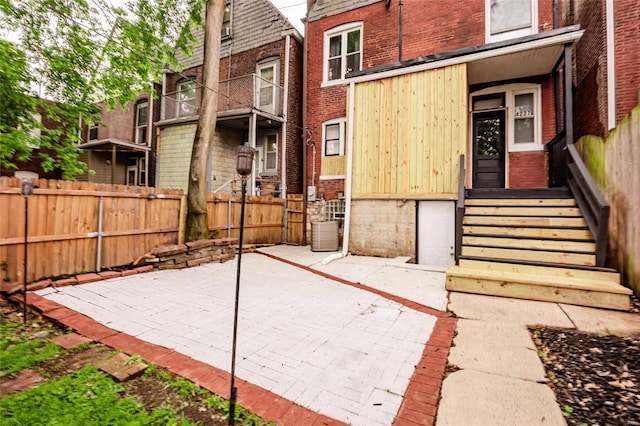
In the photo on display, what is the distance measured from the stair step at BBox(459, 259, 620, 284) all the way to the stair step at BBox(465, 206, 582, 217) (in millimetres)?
1388

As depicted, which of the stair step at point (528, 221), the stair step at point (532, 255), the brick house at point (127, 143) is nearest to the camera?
the stair step at point (532, 255)

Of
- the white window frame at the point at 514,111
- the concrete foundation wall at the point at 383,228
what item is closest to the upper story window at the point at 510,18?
the white window frame at the point at 514,111

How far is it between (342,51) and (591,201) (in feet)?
29.3

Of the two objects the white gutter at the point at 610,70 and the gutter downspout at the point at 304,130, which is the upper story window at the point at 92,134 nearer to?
the gutter downspout at the point at 304,130

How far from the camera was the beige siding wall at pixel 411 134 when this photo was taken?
22.1ft

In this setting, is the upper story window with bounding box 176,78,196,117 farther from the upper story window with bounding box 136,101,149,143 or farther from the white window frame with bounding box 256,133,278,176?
the white window frame with bounding box 256,133,278,176

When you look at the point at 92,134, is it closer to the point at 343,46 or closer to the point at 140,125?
the point at 140,125

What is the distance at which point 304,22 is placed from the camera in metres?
11.2

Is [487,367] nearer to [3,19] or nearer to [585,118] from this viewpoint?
[585,118]

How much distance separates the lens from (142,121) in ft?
51.1

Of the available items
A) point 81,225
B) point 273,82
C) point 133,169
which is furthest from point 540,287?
point 133,169

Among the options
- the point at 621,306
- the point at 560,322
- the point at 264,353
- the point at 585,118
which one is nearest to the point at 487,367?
the point at 560,322

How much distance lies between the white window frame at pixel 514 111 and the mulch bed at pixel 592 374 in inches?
249

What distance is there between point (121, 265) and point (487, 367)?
19.3 feet
